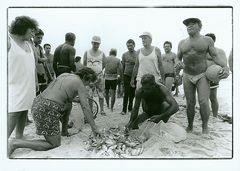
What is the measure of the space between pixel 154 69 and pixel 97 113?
0.96 metres

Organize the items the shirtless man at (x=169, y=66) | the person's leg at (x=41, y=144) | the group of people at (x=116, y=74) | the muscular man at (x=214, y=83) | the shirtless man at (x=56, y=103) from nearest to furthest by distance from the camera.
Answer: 1. the shirtless man at (x=56, y=103)
2. the person's leg at (x=41, y=144)
3. the group of people at (x=116, y=74)
4. the muscular man at (x=214, y=83)
5. the shirtless man at (x=169, y=66)

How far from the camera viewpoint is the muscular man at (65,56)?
4.16m

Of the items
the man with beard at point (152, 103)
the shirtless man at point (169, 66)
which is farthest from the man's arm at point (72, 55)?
the shirtless man at point (169, 66)

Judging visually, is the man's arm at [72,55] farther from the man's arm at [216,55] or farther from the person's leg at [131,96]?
the man's arm at [216,55]

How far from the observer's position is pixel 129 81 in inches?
170

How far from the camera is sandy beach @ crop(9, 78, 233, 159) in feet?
13.0

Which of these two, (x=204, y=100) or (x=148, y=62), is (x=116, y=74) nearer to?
(x=148, y=62)

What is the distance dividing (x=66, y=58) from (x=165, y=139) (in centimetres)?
166

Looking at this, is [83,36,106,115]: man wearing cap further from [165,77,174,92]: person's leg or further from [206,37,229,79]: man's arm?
[206,37,229,79]: man's arm

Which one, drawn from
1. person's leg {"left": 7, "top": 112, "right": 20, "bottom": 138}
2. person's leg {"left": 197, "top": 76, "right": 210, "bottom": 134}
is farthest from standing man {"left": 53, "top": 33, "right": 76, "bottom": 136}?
person's leg {"left": 197, "top": 76, "right": 210, "bottom": 134}

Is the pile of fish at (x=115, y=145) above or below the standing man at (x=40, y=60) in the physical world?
below

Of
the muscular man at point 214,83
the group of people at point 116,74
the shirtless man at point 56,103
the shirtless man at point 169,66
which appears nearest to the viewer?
the shirtless man at point 56,103
